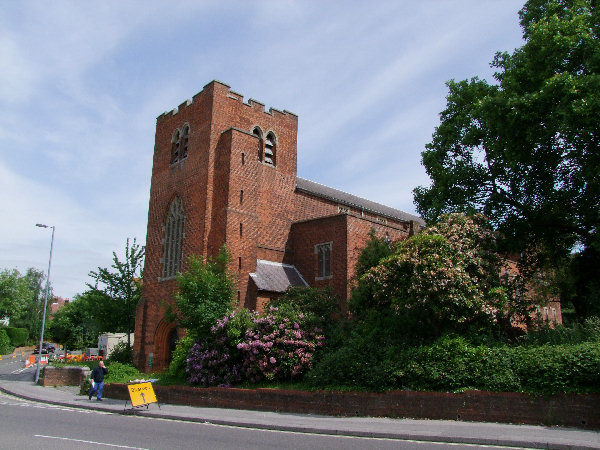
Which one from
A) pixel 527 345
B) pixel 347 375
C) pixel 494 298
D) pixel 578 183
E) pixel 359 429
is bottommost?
pixel 359 429

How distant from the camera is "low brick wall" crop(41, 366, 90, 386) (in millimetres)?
27906

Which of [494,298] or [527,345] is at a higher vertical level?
[494,298]

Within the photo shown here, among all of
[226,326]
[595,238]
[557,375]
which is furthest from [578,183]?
[226,326]

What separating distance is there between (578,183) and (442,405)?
987 centimetres

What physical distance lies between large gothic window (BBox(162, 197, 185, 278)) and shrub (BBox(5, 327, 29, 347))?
5609 centimetres

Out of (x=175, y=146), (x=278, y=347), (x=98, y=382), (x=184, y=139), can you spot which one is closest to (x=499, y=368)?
(x=278, y=347)

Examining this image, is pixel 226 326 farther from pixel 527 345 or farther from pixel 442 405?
pixel 527 345

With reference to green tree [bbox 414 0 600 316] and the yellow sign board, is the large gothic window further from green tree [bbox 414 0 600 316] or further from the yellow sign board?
green tree [bbox 414 0 600 316]

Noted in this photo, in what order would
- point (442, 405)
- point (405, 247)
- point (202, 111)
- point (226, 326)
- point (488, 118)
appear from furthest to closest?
1. point (202, 111)
2. point (226, 326)
3. point (488, 118)
4. point (405, 247)
5. point (442, 405)

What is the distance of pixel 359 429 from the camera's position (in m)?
11.6

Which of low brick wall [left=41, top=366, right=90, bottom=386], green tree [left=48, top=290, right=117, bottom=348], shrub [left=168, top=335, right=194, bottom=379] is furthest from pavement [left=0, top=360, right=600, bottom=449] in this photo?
green tree [left=48, top=290, right=117, bottom=348]

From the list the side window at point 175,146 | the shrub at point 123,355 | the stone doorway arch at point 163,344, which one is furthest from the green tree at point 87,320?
the side window at point 175,146

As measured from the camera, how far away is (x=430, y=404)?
42.4 ft

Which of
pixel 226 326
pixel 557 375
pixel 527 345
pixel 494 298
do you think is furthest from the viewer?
pixel 226 326
